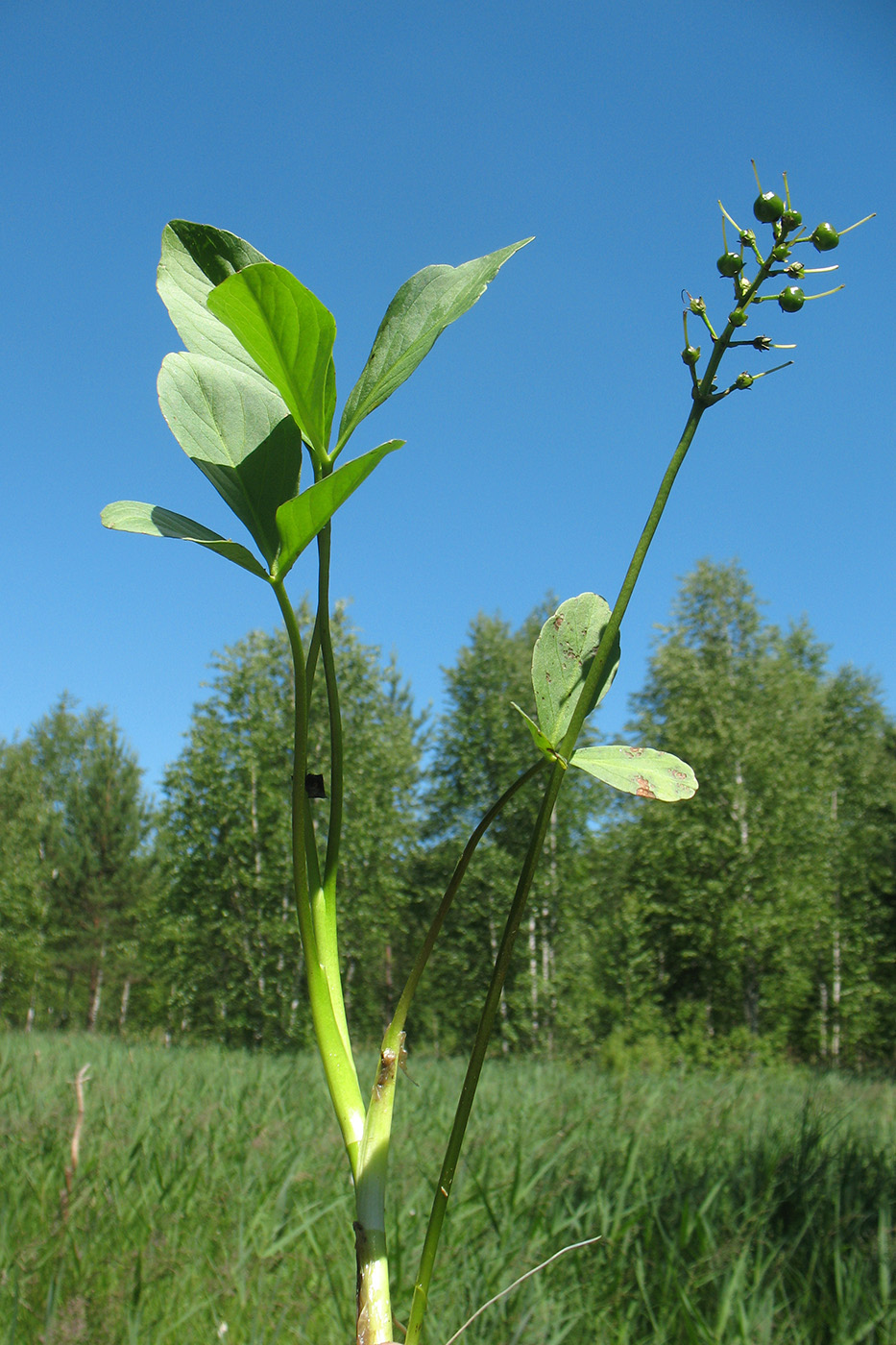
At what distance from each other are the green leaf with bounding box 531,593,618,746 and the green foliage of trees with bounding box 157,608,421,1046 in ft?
37.0

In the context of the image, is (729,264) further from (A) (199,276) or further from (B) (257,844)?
(B) (257,844)

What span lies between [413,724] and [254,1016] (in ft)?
25.3

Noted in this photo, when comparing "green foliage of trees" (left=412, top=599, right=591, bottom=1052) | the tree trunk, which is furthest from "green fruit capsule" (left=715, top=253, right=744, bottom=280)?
Result: the tree trunk

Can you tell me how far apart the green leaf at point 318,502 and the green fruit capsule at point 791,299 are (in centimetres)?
16

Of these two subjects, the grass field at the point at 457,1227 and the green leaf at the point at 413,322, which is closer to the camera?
the green leaf at the point at 413,322

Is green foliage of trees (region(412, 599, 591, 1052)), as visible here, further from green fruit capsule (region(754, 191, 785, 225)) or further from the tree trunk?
green fruit capsule (region(754, 191, 785, 225))

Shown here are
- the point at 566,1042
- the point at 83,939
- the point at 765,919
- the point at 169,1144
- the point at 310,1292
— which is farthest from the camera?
the point at 83,939

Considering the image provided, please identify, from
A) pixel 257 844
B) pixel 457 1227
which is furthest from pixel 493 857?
pixel 457 1227

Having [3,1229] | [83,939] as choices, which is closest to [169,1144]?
[3,1229]

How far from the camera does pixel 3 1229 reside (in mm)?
1899

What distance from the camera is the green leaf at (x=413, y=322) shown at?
0.29 metres

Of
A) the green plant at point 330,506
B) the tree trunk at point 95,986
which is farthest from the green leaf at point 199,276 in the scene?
the tree trunk at point 95,986

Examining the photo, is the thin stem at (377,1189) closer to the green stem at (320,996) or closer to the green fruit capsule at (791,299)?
the green stem at (320,996)

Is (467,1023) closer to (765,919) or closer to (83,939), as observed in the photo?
(765,919)
